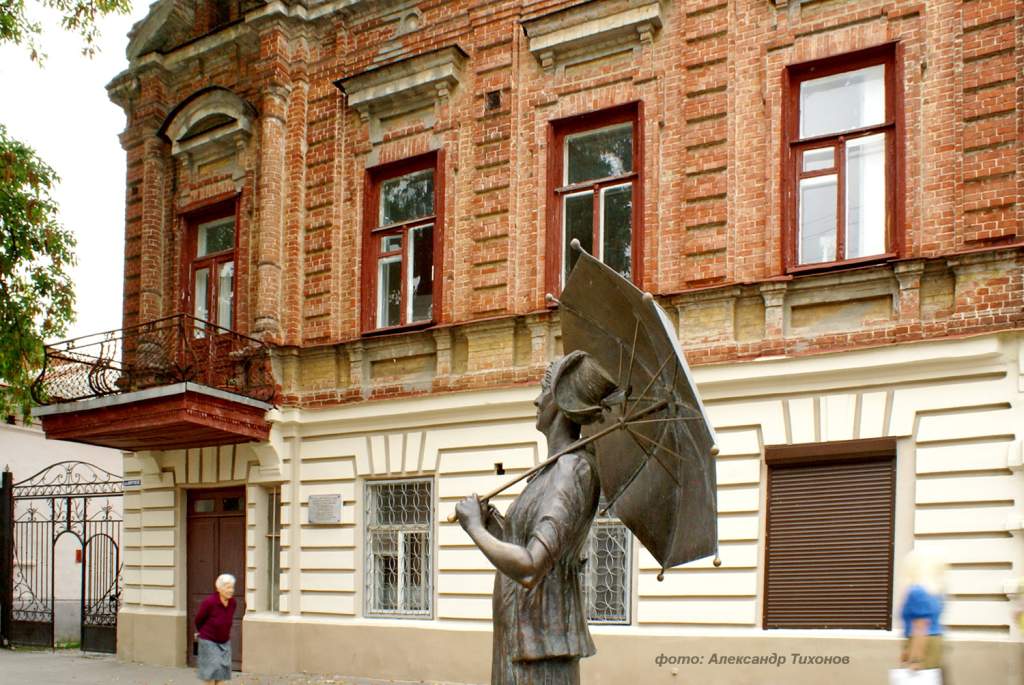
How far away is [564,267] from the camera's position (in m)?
13.1

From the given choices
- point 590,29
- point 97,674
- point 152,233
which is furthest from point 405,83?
point 97,674

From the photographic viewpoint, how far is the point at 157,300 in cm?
1686

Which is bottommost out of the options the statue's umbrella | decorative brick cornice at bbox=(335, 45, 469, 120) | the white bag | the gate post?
the gate post

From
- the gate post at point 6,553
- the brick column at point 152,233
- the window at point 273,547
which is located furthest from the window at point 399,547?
the gate post at point 6,553

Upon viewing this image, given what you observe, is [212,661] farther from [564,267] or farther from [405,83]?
[405,83]

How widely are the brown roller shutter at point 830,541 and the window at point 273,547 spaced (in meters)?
6.86

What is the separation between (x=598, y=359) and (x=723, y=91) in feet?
27.1

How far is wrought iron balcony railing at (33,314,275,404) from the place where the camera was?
14.9m

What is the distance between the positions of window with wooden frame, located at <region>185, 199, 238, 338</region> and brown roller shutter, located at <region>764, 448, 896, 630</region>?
8.31 meters

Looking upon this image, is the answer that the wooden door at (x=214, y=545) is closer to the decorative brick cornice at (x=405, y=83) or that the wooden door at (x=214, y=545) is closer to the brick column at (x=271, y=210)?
the brick column at (x=271, y=210)

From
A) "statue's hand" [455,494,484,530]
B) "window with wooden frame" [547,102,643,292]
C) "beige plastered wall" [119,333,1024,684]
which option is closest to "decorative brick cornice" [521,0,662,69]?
"window with wooden frame" [547,102,643,292]

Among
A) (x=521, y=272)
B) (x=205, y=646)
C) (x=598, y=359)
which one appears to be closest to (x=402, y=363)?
(x=521, y=272)

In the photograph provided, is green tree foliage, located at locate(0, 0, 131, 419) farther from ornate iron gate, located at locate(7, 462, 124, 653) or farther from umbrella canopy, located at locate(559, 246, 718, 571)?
umbrella canopy, located at locate(559, 246, 718, 571)

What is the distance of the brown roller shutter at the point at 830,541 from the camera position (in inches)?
418
